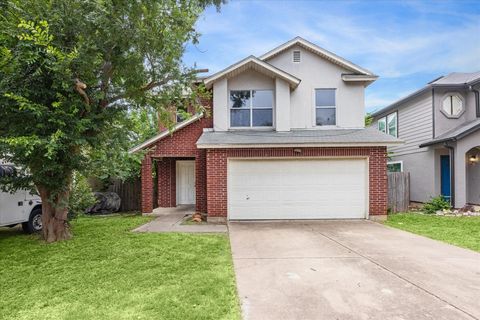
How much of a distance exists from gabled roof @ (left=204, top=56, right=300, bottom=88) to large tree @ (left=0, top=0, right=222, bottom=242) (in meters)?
3.54

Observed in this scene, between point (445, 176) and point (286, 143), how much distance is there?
894cm

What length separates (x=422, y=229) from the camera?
31.1ft

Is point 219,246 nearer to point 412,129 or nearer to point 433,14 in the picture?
point 412,129

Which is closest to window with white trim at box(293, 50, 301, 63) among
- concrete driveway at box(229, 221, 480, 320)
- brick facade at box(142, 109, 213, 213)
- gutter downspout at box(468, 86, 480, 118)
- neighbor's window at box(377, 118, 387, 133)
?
brick facade at box(142, 109, 213, 213)

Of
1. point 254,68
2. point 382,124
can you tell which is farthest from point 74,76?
point 382,124

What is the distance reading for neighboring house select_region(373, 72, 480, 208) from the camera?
43.3ft

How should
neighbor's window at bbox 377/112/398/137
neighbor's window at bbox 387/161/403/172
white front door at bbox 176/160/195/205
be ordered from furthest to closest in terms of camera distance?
neighbor's window at bbox 377/112/398/137 → neighbor's window at bbox 387/161/403/172 → white front door at bbox 176/160/195/205

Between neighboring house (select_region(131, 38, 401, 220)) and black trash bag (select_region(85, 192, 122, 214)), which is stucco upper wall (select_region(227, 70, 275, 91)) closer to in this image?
neighboring house (select_region(131, 38, 401, 220))

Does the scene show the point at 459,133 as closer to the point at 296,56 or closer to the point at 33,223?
the point at 296,56

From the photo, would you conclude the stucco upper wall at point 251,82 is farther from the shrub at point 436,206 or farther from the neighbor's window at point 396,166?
the neighbor's window at point 396,166

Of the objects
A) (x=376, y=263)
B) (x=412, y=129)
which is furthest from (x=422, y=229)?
(x=412, y=129)

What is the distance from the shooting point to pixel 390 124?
61.8ft

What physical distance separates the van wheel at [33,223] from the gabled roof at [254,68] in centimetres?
709

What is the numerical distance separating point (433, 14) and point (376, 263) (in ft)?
56.9
